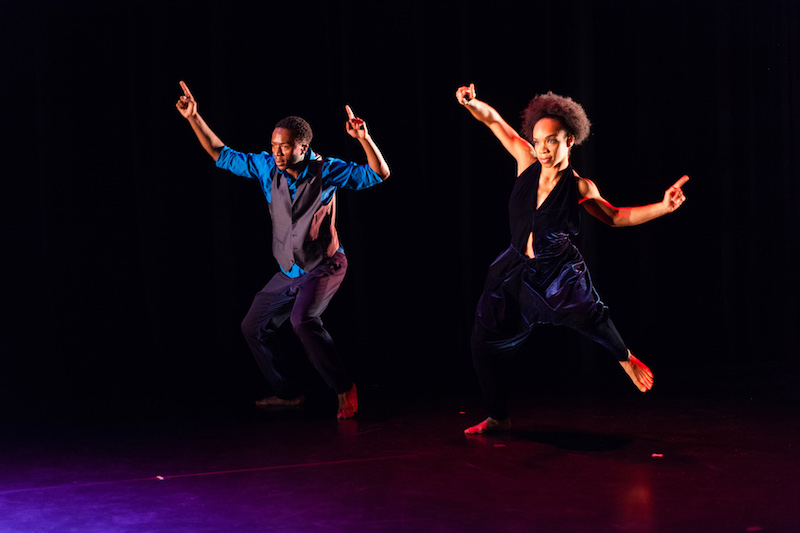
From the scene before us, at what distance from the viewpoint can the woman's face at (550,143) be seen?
3.47 m

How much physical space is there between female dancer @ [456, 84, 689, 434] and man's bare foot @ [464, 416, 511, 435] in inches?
6.2

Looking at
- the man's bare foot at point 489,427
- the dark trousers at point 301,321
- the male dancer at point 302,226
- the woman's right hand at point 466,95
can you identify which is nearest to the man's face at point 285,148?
the male dancer at point 302,226

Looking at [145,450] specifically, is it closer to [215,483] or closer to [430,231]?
[215,483]

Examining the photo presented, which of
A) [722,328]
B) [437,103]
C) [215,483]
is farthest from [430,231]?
[215,483]

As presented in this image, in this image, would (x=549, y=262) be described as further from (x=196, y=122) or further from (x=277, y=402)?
(x=196, y=122)

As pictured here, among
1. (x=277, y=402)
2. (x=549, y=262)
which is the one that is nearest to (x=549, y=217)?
(x=549, y=262)

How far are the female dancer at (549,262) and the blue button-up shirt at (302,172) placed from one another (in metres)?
0.83

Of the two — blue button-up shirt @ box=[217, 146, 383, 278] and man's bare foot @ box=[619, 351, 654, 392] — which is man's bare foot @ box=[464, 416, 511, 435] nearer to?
man's bare foot @ box=[619, 351, 654, 392]

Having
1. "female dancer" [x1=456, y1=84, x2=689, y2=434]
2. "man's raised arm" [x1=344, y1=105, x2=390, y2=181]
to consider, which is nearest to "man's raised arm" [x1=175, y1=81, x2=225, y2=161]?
"man's raised arm" [x1=344, y1=105, x2=390, y2=181]

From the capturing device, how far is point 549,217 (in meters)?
3.44

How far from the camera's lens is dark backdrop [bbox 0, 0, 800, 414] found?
4.76 metres

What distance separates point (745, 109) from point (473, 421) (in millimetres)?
3638

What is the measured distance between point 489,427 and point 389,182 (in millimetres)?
2077

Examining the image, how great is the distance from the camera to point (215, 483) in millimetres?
2916
